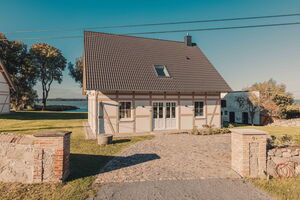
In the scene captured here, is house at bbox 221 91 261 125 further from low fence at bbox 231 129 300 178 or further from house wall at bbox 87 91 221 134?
low fence at bbox 231 129 300 178

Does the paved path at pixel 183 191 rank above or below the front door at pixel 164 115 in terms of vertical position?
below

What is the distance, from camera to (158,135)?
10914 millimetres

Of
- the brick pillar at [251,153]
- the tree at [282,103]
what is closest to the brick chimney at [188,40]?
the tree at [282,103]

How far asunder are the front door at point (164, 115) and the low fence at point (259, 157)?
23.4ft

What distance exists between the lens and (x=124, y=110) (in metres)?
11.3

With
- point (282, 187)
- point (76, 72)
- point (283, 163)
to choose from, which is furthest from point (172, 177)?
point (76, 72)

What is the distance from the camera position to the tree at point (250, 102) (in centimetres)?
1866

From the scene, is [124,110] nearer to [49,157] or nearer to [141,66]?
[141,66]

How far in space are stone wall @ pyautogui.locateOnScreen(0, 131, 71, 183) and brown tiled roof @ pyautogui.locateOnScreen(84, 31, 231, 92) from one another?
6.00 m

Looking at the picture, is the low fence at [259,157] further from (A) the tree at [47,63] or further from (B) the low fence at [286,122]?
(A) the tree at [47,63]

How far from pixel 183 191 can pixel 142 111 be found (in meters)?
7.79

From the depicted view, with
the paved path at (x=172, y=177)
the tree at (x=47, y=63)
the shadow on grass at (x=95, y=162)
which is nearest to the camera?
the paved path at (x=172, y=177)

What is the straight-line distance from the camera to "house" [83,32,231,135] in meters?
10.8

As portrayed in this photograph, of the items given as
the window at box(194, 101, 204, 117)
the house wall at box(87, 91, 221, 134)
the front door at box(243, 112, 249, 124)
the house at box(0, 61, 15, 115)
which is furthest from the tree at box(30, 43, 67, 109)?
the front door at box(243, 112, 249, 124)
